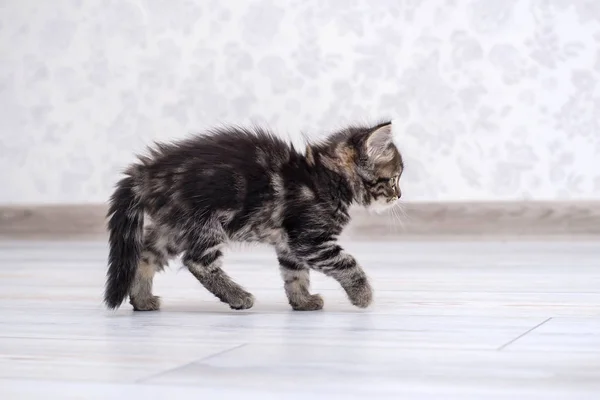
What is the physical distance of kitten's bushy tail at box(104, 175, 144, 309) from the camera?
6.75 feet

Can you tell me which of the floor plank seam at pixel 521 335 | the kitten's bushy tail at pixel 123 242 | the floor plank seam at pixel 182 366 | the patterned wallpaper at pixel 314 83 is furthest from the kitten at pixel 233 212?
the patterned wallpaper at pixel 314 83

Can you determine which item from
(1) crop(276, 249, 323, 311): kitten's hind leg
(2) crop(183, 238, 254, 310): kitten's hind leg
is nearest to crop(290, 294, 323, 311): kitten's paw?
(1) crop(276, 249, 323, 311): kitten's hind leg

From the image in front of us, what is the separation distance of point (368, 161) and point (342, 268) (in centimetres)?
26

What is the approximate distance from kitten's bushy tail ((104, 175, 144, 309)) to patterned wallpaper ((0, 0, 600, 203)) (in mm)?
2374

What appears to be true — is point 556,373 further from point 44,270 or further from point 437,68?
point 437,68

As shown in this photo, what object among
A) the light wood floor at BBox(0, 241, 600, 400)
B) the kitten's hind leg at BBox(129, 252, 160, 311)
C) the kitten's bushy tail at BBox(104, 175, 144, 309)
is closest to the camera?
the light wood floor at BBox(0, 241, 600, 400)

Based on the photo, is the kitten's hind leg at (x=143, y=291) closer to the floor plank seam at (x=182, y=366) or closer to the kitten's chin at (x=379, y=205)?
the kitten's chin at (x=379, y=205)

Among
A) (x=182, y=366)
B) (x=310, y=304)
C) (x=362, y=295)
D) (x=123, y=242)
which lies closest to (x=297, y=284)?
(x=310, y=304)

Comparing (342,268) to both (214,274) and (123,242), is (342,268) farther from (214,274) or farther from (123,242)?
(123,242)

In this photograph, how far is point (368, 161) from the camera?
7.34 ft

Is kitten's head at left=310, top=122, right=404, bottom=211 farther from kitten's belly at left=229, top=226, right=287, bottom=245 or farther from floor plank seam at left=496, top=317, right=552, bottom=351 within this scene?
floor plank seam at left=496, top=317, right=552, bottom=351

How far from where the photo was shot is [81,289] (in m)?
2.62

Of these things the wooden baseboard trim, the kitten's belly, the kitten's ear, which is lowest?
the wooden baseboard trim

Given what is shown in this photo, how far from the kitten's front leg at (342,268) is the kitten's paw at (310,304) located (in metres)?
0.07
